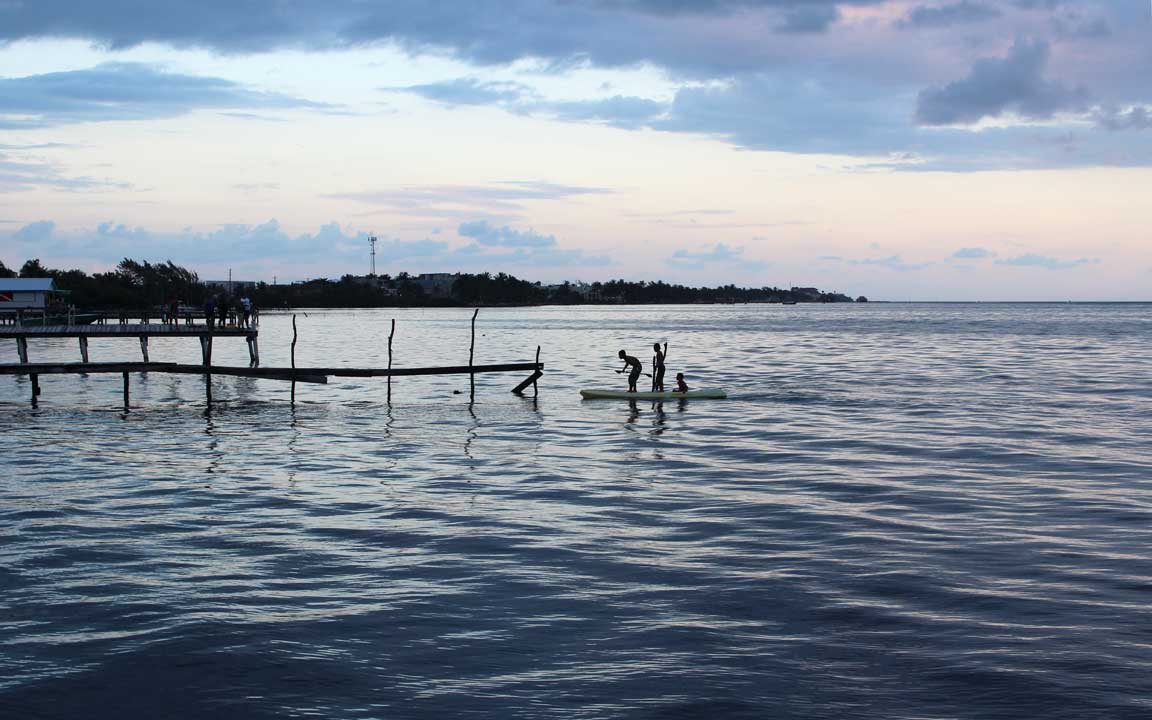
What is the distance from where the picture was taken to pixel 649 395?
126 feet

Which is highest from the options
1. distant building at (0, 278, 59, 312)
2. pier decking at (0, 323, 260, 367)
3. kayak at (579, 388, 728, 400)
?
distant building at (0, 278, 59, 312)

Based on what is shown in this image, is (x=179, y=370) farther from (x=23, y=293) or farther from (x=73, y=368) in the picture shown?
(x=23, y=293)

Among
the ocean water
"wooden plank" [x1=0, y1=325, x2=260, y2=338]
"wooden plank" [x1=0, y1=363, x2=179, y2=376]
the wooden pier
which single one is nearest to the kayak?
the wooden pier

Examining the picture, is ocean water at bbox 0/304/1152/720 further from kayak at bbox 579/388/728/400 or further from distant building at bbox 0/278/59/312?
distant building at bbox 0/278/59/312

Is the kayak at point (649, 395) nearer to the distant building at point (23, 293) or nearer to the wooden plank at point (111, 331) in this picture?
the wooden plank at point (111, 331)

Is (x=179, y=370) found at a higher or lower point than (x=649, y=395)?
higher

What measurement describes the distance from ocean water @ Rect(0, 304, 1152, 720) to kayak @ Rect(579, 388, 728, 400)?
6.77m

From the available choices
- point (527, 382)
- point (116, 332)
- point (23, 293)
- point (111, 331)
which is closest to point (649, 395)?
point (527, 382)

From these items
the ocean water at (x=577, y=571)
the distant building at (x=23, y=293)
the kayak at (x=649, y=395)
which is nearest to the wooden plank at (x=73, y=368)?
the ocean water at (x=577, y=571)

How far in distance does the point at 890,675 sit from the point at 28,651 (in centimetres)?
899

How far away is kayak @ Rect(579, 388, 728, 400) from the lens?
3825 centimetres

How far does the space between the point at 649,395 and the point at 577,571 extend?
2478 centimetres

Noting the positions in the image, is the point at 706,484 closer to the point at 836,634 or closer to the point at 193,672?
the point at 836,634

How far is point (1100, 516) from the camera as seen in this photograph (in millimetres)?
17203
